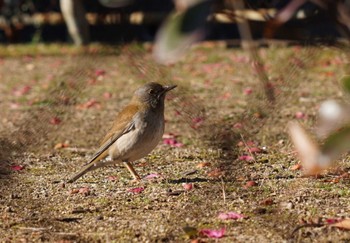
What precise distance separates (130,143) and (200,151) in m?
1.18

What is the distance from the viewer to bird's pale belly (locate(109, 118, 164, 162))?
525 centimetres

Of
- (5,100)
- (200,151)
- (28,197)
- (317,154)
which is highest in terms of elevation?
(317,154)

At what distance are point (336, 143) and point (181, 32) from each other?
1.22 ft

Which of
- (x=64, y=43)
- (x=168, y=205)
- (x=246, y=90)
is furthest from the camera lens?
(x=64, y=43)

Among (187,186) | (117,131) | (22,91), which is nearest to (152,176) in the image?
(117,131)

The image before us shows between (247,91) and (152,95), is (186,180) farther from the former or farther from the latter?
(247,91)

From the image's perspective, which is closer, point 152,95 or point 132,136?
point 132,136

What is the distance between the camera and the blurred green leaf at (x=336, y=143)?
1386 millimetres

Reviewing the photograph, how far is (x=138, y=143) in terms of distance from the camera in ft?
17.2

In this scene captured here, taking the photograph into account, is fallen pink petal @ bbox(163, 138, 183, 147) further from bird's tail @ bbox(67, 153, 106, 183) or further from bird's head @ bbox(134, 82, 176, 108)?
bird's tail @ bbox(67, 153, 106, 183)

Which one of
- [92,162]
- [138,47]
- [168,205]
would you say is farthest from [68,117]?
[138,47]

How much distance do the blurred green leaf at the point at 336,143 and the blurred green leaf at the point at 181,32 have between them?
348 mm

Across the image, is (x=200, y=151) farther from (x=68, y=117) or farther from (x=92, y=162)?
(x=68, y=117)

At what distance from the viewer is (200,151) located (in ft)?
20.9
